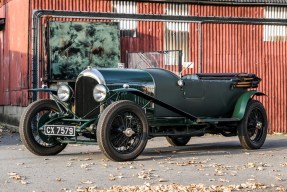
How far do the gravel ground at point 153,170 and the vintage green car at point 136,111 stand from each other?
1.10 feet

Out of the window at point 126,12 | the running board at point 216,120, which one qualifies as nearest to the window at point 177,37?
the window at point 126,12

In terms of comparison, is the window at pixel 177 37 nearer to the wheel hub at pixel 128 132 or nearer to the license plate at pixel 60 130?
the license plate at pixel 60 130

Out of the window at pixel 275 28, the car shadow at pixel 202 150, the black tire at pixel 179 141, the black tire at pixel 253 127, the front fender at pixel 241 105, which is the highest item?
the window at pixel 275 28

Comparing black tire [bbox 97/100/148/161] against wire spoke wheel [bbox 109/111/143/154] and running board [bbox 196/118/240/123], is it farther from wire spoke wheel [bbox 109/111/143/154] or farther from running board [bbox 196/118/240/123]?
running board [bbox 196/118/240/123]

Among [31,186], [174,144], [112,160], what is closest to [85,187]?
[31,186]

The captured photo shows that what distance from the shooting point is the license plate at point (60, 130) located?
12094 mm

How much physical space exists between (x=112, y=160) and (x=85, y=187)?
9.79 ft

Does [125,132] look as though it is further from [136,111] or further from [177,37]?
[177,37]

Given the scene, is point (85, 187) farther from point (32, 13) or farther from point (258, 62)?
point (258, 62)

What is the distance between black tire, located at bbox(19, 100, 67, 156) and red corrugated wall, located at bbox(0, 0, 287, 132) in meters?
8.99

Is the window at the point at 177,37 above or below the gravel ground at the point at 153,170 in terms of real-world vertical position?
above

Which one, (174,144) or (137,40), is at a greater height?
(137,40)

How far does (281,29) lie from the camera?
24266mm

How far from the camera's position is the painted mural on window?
2089 cm
